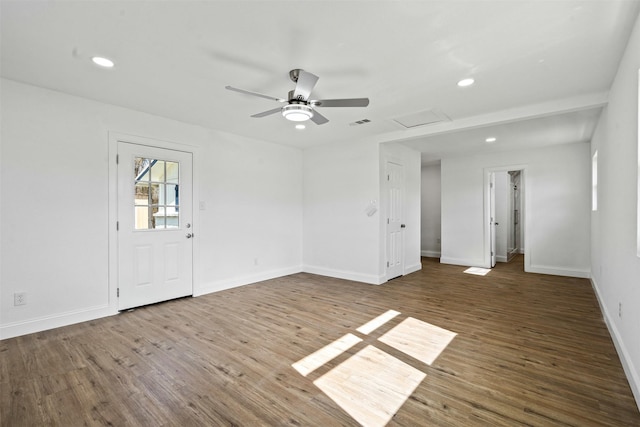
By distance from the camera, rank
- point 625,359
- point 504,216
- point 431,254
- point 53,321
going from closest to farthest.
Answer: point 625,359 → point 53,321 → point 504,216 → point 431,254

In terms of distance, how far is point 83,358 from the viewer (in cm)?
264

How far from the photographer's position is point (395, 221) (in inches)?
223

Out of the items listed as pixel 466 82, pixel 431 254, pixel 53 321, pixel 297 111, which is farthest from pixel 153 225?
pixel 431 254

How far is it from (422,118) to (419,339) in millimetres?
2847

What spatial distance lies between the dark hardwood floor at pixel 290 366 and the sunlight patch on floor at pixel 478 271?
1.77 m

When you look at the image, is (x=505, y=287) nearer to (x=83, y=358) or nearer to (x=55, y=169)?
(x=83, y=358)

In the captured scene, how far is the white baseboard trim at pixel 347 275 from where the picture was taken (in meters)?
5.21

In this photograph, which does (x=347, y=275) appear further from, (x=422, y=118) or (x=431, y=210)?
(x=431, y=210)

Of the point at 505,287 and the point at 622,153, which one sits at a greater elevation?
the point at 622,153

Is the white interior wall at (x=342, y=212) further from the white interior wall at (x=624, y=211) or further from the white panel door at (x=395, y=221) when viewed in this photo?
the white interior wall at (x=624, y=211)

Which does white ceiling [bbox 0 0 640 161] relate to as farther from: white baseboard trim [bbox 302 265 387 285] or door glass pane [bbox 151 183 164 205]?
white baseboard trim [bbox 302 265 387 285]

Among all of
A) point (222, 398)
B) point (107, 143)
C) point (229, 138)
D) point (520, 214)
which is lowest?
point (222, 398)

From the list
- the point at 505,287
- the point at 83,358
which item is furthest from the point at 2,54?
the point at 505,287

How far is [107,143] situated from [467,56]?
3987 mm
